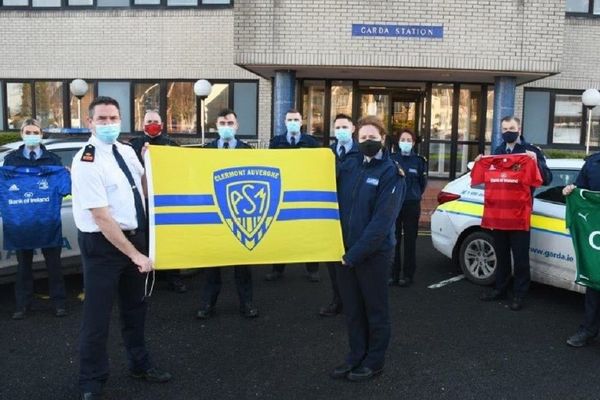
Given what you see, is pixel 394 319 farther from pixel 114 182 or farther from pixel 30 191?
pixel 30 191

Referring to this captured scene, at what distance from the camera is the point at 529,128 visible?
16.5 metres

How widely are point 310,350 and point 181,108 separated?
43.3 feet

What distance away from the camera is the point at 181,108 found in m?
16.9

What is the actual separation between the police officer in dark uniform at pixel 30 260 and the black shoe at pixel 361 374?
311 centimetres

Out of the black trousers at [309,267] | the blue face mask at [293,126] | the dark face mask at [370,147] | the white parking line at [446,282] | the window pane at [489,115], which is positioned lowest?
the white parking line at [446,282]

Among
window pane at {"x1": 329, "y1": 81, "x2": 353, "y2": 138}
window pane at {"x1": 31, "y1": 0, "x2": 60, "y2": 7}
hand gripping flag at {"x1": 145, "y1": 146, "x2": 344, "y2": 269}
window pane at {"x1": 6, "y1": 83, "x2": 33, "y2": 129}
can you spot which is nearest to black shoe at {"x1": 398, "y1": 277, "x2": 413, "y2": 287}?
hand gripping flag at {"x1": 145, "y1": 146, "x2": 344, "y2": 269}

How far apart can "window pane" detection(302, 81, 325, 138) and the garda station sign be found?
12.0ft

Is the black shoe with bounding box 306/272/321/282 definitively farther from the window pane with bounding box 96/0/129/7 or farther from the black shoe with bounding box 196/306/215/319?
the window pane with bounding box 96/0/129/7

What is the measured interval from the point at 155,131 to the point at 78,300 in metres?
2.03

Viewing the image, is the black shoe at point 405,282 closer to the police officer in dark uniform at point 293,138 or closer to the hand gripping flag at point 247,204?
the police officer in dark uniform at point 293,138

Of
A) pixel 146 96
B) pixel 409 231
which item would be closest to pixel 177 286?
pixel 409 231

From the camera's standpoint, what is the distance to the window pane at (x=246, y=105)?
16438mm

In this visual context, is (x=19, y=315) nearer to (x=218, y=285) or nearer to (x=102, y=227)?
(x=218, y=285)

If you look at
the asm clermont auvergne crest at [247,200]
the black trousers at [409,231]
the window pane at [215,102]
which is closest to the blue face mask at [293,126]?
the black trousers at [409,231]
